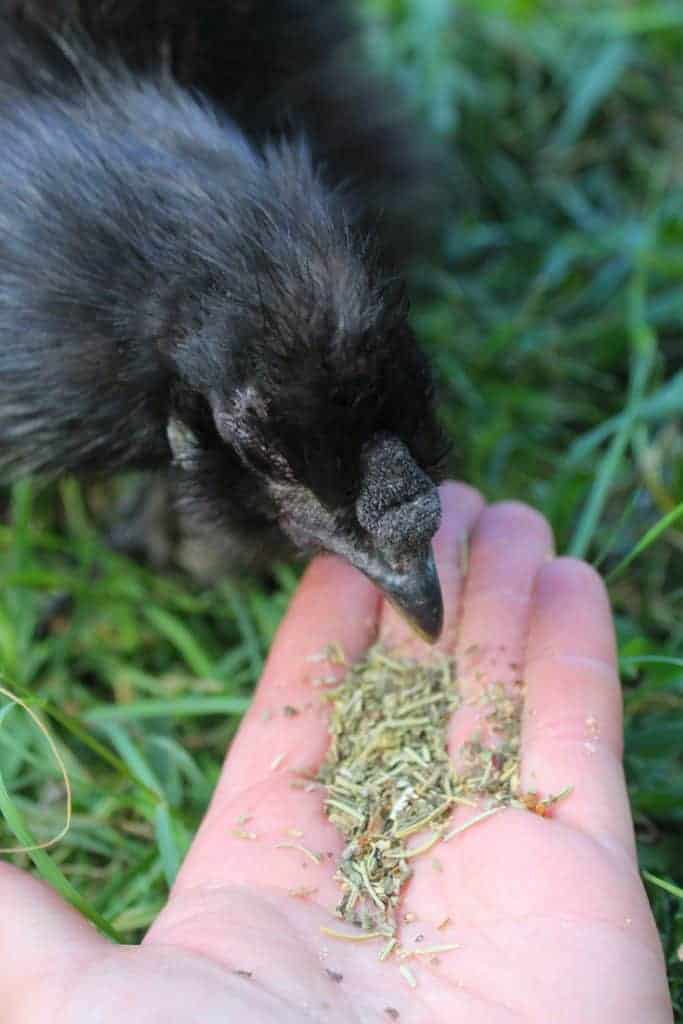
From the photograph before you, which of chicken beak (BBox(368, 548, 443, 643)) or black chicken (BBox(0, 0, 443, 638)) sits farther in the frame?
chicken beak (BBox(368, 548, 443, 643))

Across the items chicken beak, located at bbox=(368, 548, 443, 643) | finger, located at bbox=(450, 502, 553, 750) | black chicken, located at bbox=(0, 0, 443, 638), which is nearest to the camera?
black chicken, located at bbox=(0, 0, 443, 638)

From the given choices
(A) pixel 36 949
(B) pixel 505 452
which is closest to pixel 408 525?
(A) pixel 36 949

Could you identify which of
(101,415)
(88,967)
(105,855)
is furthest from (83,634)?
(88,967)

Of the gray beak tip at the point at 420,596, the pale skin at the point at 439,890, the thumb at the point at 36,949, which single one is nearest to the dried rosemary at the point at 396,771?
the pale skin at the point at 439,890

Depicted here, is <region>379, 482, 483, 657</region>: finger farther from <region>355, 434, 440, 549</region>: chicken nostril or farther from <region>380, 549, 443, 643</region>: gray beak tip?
<region>355, 434, 440, 549</region>: chicken nostril

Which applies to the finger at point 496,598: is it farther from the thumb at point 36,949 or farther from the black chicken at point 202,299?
the thumb at point 36,949

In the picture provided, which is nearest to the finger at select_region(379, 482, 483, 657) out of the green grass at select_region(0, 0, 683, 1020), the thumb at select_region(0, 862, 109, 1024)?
the green grass at select_region(0, 0, 683, 1020)

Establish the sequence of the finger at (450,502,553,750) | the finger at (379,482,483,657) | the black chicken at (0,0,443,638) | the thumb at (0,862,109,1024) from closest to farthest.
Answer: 1. the thumb at (0,862,109,1024)
2. the black chicken at (0,0,443,638)
3. the finger at (450,502,553,750)
4. the finger at (379,482,483,657)
